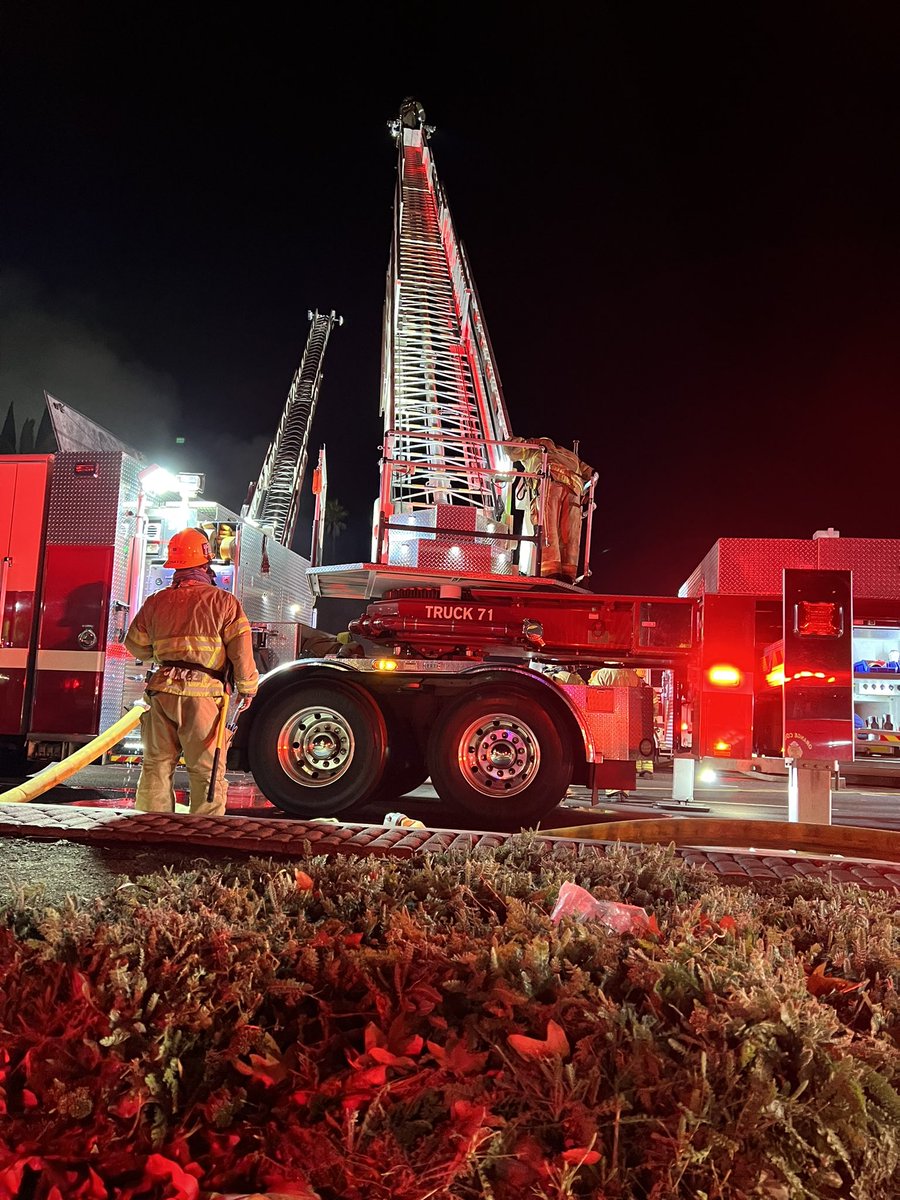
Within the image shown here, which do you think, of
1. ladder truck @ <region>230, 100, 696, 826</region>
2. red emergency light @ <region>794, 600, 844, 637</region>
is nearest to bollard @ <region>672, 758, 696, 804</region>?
ladder truck @ <region>230, 100, 696, 826</region>

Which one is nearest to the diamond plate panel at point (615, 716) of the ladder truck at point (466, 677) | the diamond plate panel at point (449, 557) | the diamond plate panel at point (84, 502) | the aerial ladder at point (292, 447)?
the ladder truck at point (466, 677)

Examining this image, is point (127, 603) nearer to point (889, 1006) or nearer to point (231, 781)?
point (231, 781)

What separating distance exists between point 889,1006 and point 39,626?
7200 mm

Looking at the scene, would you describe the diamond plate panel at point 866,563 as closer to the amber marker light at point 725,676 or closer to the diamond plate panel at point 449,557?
the amber marker light at point 725,676

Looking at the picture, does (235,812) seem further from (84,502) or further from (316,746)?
(84,502)

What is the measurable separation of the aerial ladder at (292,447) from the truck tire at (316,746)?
1435cm

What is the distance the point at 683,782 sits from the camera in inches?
307

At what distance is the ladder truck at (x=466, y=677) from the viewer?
6.05 metres

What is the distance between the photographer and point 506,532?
714 centimetres

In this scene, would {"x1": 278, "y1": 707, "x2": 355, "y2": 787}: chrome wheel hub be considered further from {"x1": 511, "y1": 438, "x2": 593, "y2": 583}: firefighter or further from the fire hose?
{"x1": 511, "y1": 438, "x2": 593, "y2": 583}: firefighter

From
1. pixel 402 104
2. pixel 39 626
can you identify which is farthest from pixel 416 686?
pixel 402 104

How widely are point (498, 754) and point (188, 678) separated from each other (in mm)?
2285

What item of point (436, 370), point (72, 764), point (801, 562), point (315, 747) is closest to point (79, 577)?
point (72, 764)

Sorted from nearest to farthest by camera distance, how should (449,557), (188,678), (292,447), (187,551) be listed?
(188,678), (187,551), (449,557), (292,447)
